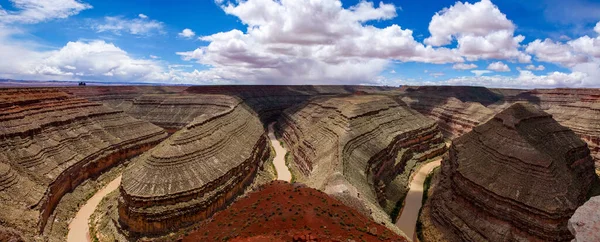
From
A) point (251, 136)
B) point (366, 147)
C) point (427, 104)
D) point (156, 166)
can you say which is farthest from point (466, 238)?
point (427, 104)

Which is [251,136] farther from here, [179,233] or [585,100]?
[585,100]

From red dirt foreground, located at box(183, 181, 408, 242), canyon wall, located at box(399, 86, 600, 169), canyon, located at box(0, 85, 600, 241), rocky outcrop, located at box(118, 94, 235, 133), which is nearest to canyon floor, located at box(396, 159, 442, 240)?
canyon, located at box(0, 85, 600, 241)

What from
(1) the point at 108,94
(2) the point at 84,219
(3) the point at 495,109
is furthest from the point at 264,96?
(2) the point at 84,219

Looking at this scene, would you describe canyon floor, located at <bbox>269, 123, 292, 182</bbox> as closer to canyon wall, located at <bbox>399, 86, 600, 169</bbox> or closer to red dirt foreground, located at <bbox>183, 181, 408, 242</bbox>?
red dirt foreground, located at <bbox>183, 181, 408, 242</bbox>

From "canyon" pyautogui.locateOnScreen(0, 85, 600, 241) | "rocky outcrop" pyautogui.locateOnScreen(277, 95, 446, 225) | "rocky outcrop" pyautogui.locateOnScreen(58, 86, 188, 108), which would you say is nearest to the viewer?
"canyon" pyautogui.locateOnScreen(0, 85, 600, 241)

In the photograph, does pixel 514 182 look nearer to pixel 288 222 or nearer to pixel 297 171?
pixel 288 222

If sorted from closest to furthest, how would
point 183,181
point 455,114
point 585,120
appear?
point 183,181 → point 585,120 → point 455,114

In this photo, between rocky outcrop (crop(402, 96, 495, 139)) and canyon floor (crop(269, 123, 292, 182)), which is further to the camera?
rocky outcrop (crop(402, 96, 495, 139))
